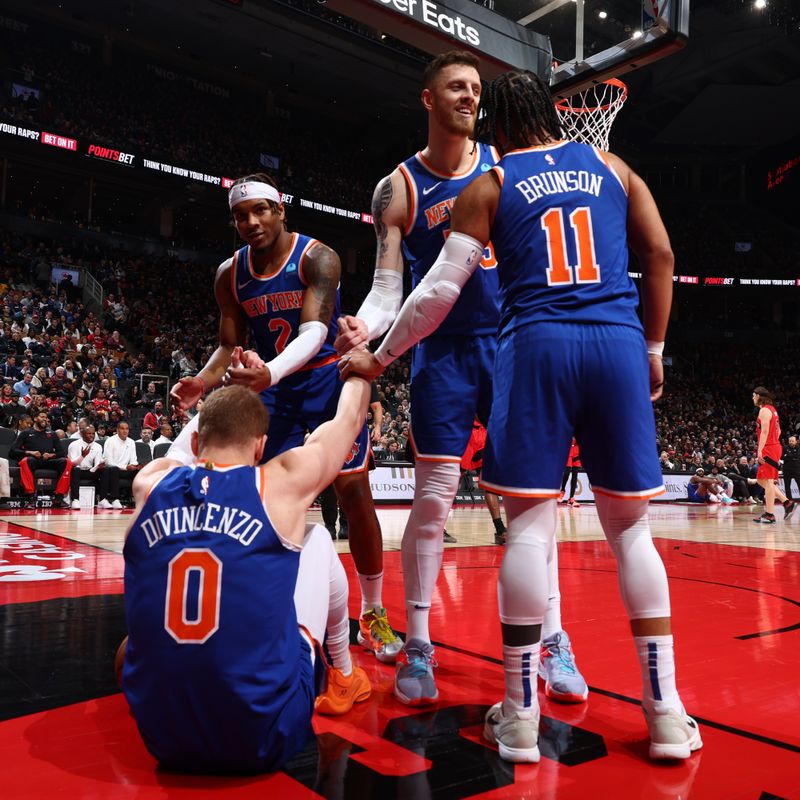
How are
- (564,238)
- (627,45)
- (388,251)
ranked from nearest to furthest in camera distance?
Answer: 1. (564,238)
2. (388,251)
3. (627,45)

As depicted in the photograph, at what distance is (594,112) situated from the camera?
7480 mm

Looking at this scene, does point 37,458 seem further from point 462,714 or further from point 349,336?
point 462,714

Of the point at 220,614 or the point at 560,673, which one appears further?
the point at 560,673

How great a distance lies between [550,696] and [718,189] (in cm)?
3553

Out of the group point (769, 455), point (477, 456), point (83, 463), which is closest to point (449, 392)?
point (477, 456)

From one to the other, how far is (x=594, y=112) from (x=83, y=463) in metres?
9.00

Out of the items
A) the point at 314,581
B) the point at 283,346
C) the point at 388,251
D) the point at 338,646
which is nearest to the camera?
the point at 314,581

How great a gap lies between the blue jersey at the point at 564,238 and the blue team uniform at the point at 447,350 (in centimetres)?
58

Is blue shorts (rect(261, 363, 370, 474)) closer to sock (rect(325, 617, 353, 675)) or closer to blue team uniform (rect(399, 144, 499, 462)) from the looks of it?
blue team uniform (rect(399, 144, 499, 462))

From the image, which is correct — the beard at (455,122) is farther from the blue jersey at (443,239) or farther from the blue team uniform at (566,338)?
the blue team uniform at (566,338)

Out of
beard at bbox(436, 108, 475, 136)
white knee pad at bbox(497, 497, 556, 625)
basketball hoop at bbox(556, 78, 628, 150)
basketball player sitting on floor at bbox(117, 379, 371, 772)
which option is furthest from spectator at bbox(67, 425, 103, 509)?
white knee pad at bbox(497, 497, 556, 625)

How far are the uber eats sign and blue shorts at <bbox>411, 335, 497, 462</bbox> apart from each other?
273cm

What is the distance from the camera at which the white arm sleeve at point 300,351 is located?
2.68 metres

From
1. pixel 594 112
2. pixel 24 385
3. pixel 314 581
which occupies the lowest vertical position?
pixel 314 581
